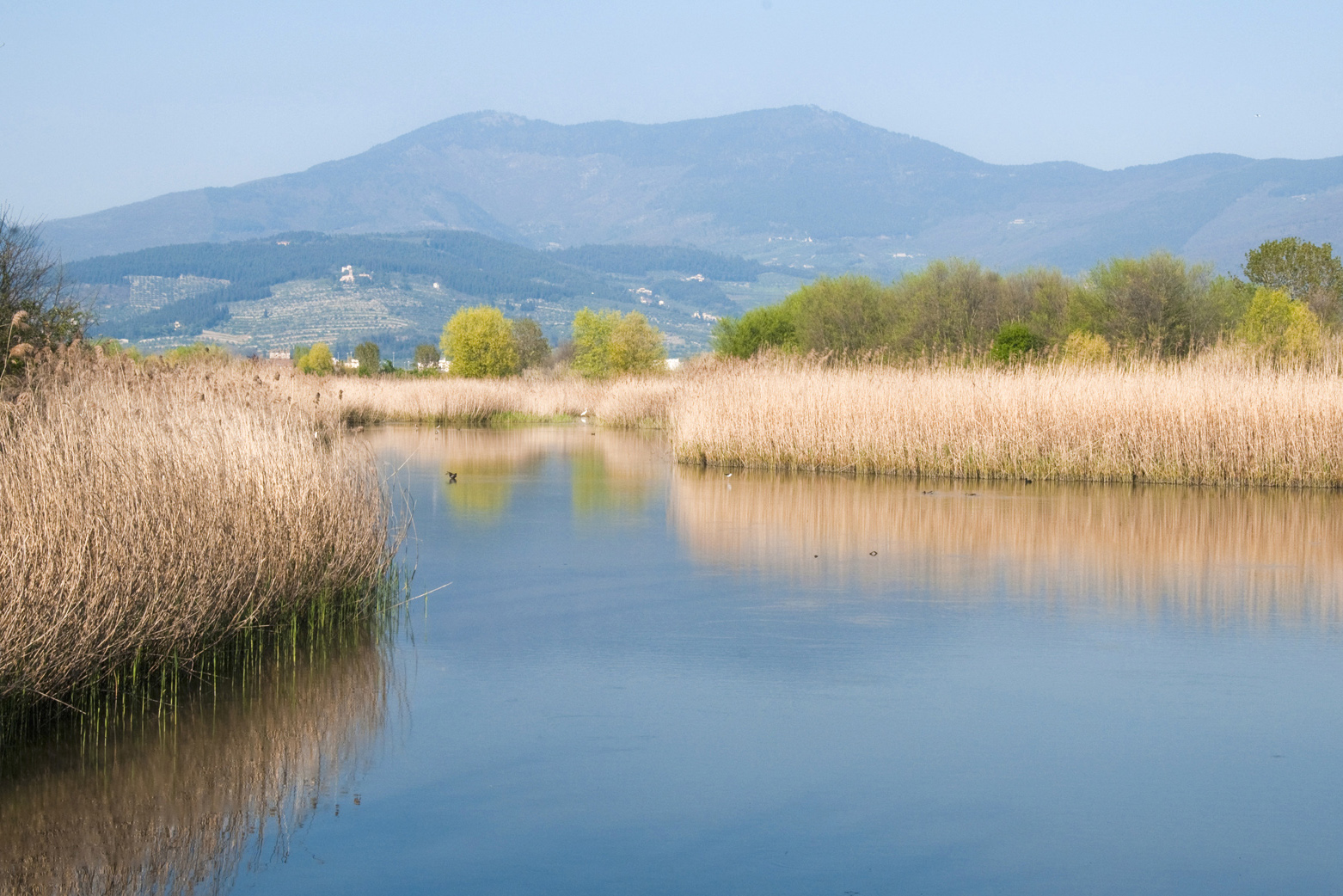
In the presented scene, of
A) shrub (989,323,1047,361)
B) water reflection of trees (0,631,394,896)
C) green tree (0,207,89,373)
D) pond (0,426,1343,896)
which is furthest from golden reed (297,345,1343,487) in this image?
water reflection of trees (0,631,394,896)

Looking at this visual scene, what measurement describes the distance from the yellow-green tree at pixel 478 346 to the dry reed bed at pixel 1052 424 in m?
29.2

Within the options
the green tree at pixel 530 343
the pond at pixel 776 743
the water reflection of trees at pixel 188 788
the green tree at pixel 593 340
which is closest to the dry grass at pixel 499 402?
the green tree at pixel 593 340

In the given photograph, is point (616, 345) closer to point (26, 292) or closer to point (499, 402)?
point (499, 402)

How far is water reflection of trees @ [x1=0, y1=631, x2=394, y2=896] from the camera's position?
4344mm

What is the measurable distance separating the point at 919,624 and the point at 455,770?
368 centimetres

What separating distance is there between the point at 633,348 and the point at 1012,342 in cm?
1751

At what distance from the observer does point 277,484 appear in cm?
762

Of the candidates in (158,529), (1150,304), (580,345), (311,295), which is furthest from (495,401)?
(311,295)

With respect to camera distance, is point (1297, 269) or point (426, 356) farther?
point (426, 356)

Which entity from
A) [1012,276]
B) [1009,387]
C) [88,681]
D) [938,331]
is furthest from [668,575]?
[1012,276]

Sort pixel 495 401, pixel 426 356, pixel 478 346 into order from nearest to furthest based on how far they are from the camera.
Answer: pixel 495 401, pixel 478 346, pixel 426 356

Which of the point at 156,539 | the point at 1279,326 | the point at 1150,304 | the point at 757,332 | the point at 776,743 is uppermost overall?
the point at 1150,304

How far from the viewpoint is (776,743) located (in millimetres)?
5734

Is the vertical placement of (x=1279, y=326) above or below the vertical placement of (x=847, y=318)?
below
